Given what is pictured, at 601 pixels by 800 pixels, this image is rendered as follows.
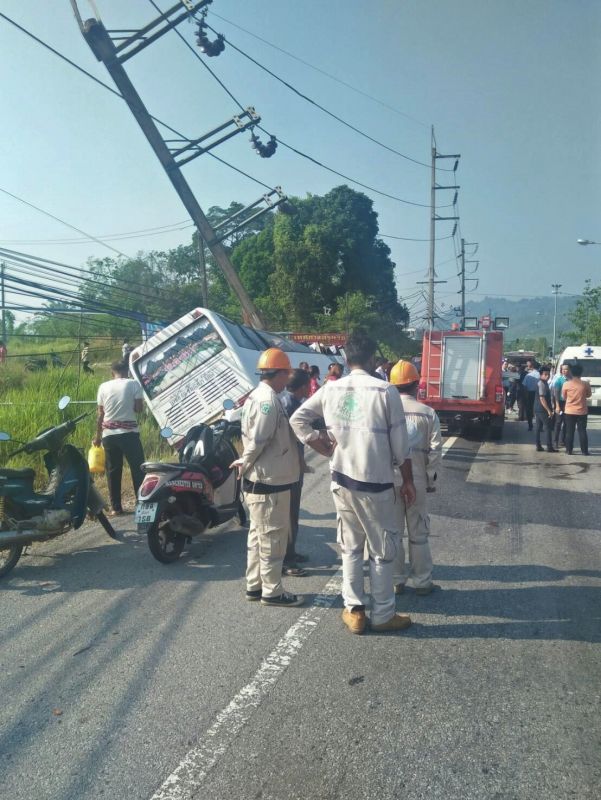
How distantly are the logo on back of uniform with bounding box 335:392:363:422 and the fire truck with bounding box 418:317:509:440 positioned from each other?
10725 millimetres

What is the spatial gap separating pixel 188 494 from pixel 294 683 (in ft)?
8.89

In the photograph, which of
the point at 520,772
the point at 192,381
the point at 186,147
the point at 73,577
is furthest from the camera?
the point at 186,147

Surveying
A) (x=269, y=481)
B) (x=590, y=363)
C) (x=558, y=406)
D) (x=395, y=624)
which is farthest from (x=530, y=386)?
(x=395, y=624)

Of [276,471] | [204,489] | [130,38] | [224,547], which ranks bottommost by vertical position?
[224,547]

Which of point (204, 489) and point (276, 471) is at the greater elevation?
point (276, 471)

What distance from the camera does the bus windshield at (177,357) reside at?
12320 mm

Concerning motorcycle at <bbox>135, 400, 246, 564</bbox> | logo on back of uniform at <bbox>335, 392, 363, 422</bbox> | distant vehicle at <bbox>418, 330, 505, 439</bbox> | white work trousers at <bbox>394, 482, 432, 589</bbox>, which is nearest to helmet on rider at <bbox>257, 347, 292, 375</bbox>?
logo on back of uniform at <bbox>335, 392, 363, 422</bbox>

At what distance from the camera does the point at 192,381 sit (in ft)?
40.1

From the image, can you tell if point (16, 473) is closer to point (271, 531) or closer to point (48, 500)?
point (48, 500)

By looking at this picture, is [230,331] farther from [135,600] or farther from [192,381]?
[135,600]

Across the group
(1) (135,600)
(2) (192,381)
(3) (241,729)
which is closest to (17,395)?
(2) (192,381)

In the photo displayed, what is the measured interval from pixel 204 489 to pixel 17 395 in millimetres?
8419

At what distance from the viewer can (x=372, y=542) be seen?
436 centimetres

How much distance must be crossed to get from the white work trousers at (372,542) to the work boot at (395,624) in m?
0.02
